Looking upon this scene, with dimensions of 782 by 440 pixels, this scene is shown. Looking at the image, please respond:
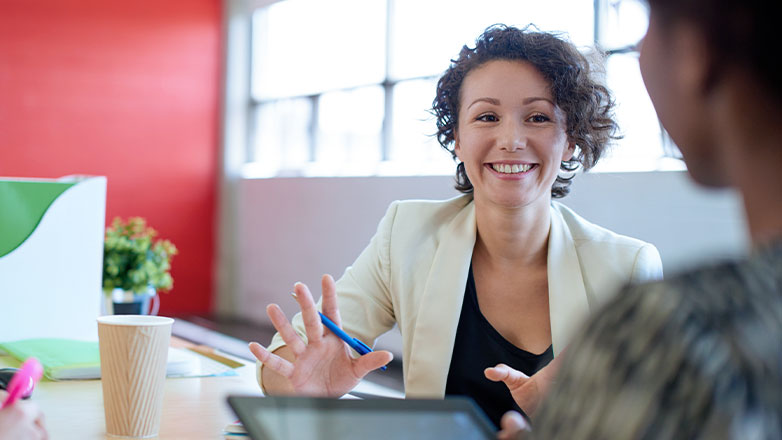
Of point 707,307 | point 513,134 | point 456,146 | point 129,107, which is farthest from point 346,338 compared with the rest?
point 129,107

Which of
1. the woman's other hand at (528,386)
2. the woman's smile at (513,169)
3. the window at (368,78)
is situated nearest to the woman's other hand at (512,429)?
the woman's other hand at (528,386)

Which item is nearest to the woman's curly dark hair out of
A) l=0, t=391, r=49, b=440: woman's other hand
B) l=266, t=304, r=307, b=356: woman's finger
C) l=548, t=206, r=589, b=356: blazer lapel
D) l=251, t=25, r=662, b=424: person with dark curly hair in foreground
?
l=251, t=25, r=662, b=424: person with dark curly hair in foreground

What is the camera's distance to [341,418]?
2.07 ft

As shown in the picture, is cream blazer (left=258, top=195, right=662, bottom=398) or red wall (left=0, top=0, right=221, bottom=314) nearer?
cream blazer (left=258, top=195, right=662, bottom=398)

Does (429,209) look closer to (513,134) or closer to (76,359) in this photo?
(513,134)

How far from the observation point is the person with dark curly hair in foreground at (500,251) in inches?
60.5

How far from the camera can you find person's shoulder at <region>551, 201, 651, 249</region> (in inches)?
62.5

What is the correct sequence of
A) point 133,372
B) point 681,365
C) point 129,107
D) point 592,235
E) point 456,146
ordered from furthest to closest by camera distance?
1. point 129,107
2. point 456,146
3. point 592,235
4. point 133,372
5. point 681,365

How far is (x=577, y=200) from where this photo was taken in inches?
152

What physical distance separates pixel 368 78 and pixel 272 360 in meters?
4.33

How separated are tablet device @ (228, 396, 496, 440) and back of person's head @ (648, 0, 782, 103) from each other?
1.12 ft

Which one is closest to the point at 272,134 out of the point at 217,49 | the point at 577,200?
the point at 217,49

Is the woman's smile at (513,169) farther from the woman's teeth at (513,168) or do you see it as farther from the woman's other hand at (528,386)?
the woman's other hand at (528,386)

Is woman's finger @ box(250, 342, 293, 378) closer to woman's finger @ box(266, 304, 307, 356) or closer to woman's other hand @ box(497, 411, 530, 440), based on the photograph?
woman's finger @ box(266, 304, 307, 356)
